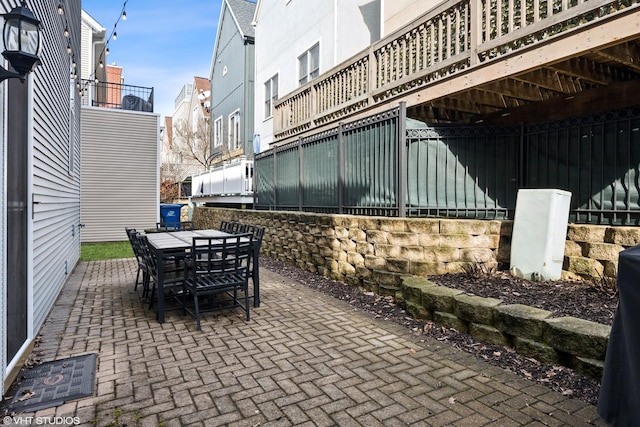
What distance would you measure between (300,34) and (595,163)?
9874mm

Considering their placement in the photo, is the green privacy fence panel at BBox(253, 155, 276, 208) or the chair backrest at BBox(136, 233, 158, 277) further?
the green privacy fence panel at BBox(253, 155, 276, 208)

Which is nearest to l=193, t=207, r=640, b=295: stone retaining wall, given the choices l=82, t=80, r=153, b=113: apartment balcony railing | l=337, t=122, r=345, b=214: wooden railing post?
l=337, t=122, r=345, b=214: wooden railing post

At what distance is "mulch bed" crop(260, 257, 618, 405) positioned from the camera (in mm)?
2996

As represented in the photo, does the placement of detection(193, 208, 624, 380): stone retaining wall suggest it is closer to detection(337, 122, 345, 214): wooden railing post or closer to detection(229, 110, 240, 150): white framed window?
detection(337, 122, 345, 214): wooden railing post

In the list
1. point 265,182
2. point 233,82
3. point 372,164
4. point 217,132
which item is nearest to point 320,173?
point 372,164

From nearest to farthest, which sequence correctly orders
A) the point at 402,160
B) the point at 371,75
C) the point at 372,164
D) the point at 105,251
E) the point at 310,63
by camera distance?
the point at 402,160 → the point at 372,164 → the point at 371,75 → the point at 105,251 → the point at 310,63

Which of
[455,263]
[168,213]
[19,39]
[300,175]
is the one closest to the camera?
[19,39]

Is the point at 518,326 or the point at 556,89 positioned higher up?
the point at 556,89

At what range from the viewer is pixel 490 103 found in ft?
20.6

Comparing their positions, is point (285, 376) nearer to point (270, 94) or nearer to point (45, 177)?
point (45, 177)

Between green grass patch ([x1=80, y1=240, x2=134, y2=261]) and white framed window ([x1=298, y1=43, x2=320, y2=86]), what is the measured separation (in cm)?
717

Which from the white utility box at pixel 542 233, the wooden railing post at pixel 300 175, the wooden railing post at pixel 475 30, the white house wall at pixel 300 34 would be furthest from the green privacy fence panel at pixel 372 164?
the white house wall at pixel 300 34

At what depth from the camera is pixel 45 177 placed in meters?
4.90

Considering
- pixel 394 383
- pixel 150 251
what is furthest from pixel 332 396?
pixel 150 251
